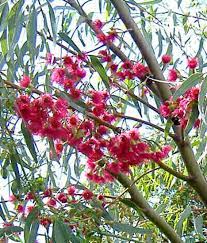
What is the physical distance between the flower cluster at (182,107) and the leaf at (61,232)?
0.27 m

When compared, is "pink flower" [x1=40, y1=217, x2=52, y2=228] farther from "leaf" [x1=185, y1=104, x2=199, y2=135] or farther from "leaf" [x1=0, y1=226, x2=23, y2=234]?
"leaf" [x1=185, y1=104, x2=199, y2=135]

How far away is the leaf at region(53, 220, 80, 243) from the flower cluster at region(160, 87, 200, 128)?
272 mm

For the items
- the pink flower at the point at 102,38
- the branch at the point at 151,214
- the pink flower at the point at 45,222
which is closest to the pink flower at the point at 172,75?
the pink flower at the point at 102,38

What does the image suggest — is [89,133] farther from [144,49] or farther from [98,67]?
[144,49]

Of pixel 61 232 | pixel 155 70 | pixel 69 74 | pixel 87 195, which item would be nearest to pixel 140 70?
pixel 155 70

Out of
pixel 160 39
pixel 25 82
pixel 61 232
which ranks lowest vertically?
pixel 61 232

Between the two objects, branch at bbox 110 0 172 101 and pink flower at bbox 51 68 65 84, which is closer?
pink flower at bbox 51 68 65 84

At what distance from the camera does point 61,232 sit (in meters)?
0.97

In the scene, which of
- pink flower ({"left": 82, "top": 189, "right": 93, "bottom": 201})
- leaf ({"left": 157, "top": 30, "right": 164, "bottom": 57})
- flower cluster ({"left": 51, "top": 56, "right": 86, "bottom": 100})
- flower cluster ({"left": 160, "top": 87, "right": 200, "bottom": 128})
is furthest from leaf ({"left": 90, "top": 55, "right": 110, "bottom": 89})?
leaf ({"left": 157, "top": 30, "right": 164, "bottom": 57})

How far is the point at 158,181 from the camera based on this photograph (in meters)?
2.14

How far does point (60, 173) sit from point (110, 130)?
0.65ft

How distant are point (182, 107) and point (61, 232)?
30 centimetres

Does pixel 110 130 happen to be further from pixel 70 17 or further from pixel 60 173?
pixel 70 17

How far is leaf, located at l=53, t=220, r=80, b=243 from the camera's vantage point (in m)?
0.97
